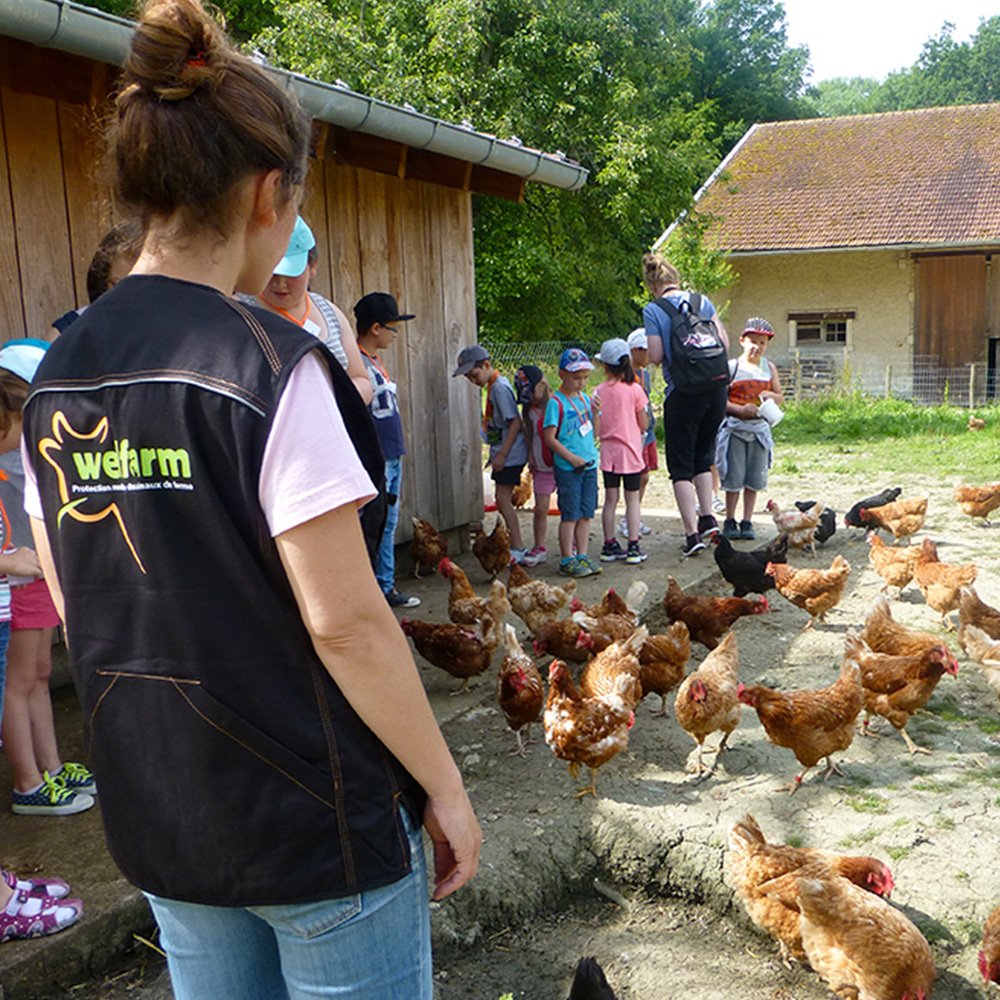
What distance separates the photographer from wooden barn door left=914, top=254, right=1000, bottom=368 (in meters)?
20.3

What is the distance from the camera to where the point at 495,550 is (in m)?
6.83

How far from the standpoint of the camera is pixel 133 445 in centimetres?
120

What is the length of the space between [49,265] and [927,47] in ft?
216

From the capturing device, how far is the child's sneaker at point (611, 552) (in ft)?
24.1

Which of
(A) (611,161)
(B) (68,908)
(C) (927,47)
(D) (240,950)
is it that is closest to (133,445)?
(D) (240,950)

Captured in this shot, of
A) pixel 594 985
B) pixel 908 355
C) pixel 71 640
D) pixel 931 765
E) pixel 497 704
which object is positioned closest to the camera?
pixel 71 640

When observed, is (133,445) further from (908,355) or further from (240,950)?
(908,355)

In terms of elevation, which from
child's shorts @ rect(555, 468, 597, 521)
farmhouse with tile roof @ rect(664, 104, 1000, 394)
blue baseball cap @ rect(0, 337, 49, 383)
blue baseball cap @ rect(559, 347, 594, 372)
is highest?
farmhouse with tile roof @ rect(664, 104, 1000, 394)

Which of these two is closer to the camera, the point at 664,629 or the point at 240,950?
the point at 240,950

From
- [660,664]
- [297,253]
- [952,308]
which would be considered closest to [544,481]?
[660,664]

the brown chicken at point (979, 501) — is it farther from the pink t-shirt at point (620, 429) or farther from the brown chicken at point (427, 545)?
the brown chicken at point (427, 545)

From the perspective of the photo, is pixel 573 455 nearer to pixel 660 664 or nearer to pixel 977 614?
pixel 660 664

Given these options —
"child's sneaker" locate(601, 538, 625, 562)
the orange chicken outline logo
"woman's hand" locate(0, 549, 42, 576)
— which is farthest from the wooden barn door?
the orange chicken outline logo

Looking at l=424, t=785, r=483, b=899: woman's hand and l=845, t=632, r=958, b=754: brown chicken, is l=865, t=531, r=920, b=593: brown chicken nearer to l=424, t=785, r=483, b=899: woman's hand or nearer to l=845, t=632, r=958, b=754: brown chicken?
l=845, t=632, r=958, b=754: brown chicken
